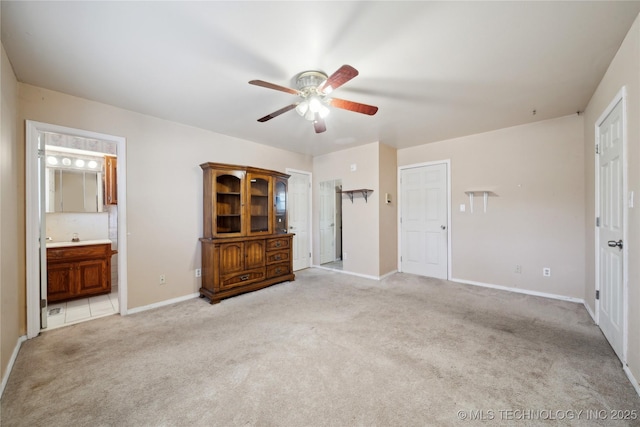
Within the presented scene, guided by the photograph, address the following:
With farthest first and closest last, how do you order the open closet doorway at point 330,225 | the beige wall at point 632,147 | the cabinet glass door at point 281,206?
the open closet doorway at point 330,225
the cabinet glass door at point 281,206
the beige wall at point 632,147

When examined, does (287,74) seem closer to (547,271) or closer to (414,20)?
(414,20)

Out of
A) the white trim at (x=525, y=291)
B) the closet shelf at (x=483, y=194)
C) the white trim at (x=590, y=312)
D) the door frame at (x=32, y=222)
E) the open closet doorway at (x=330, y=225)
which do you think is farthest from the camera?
the open closet doorway at (x=330, y=225)

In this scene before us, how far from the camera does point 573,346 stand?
214 centimetres

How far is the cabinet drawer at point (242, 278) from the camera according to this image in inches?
133

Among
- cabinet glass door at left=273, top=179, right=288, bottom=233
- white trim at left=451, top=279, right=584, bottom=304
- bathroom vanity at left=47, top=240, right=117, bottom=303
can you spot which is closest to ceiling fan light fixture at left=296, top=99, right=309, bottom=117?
cabinet glass door at left=273, top=179, right=288, bottom=233

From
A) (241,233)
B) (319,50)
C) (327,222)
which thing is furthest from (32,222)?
(327,222)

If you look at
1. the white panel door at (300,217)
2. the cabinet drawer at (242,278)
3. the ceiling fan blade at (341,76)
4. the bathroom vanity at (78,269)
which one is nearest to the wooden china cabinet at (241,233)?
the cabinet drawer at (242,278)

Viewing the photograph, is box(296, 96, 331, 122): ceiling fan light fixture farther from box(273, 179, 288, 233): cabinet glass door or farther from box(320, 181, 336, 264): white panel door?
box(320, 181, 336, 264): white panel door

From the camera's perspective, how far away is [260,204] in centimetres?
398

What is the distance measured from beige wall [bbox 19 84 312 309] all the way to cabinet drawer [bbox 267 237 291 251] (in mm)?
1019

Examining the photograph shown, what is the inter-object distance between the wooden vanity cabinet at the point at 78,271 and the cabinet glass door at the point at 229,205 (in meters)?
1.70

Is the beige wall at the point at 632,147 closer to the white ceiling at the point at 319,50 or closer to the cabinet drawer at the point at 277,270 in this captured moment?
the white ceiling at the point at 319,50

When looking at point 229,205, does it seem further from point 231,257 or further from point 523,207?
point 523,207

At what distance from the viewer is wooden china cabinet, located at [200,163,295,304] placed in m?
3.38
